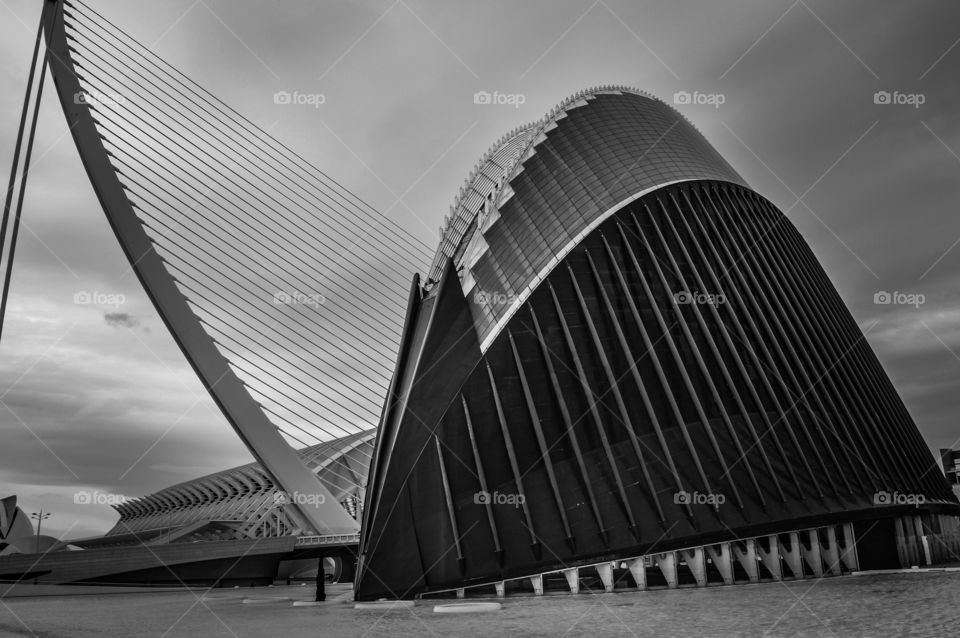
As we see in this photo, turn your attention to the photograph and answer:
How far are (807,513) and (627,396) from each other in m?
8.05

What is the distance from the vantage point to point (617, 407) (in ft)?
91.6

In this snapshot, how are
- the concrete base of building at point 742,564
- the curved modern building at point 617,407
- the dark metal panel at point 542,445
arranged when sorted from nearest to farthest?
the concrete base of building at point 742,564 < the dark metal panel at point 542,445 < the curved modern building at point 617,407

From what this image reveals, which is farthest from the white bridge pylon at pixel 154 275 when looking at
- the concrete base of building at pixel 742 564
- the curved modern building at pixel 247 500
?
the concrete base of building at pixel 742 564

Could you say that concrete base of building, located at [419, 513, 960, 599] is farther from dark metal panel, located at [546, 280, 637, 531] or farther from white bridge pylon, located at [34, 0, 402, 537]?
white bridge pylon, located at [34, 0, 402, 537]

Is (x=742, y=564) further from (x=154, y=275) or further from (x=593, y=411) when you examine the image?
(x=154, y=275)

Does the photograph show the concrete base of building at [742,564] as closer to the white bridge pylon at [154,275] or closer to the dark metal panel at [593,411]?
the dark metal panel at [593,411]

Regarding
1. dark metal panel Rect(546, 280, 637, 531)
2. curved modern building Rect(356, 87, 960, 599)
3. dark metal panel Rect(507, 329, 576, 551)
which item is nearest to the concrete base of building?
curved modern building Rect(356, 87, 960, 599)

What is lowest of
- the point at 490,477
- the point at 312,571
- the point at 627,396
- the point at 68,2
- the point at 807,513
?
the point at 312,571

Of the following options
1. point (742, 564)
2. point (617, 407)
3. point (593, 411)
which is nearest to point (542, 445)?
point (593, 411)

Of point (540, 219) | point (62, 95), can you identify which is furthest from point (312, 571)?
point (62, 95)

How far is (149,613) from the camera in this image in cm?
2198

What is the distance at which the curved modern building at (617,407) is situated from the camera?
980 inches

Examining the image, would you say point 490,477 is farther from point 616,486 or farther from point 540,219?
point 540,219

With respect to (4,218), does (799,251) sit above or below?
above
